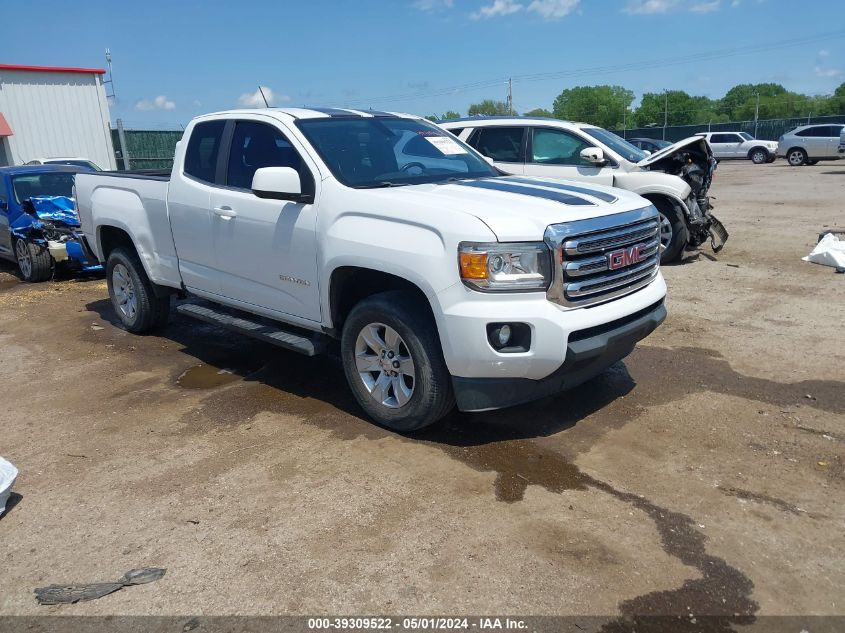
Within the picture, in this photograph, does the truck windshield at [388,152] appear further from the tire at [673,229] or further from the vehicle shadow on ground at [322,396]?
the tire at [673,229]

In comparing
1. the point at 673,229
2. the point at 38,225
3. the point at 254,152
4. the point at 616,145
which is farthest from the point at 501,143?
the point at 38,225

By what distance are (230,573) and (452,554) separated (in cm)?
98

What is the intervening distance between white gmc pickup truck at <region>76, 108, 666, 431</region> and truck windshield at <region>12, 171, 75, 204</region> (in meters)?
5.20

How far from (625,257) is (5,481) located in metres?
3.60

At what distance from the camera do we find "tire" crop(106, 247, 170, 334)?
256 inches

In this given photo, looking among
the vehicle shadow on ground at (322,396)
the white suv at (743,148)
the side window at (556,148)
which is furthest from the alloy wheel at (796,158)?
the vehicle shadow on ground at (322,396)

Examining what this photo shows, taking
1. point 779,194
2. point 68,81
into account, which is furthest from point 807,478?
point 68,81

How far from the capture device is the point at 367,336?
4273mm

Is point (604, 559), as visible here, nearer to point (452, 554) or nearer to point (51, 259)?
point (452, 554)

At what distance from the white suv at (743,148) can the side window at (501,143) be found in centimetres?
2736

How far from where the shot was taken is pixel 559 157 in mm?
9359

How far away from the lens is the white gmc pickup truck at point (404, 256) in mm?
3660

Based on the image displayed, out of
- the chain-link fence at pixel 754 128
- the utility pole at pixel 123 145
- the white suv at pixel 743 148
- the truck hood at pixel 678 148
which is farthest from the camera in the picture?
the chain-link fence at pixel 754 128

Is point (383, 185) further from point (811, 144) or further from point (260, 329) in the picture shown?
point (811, 144)
